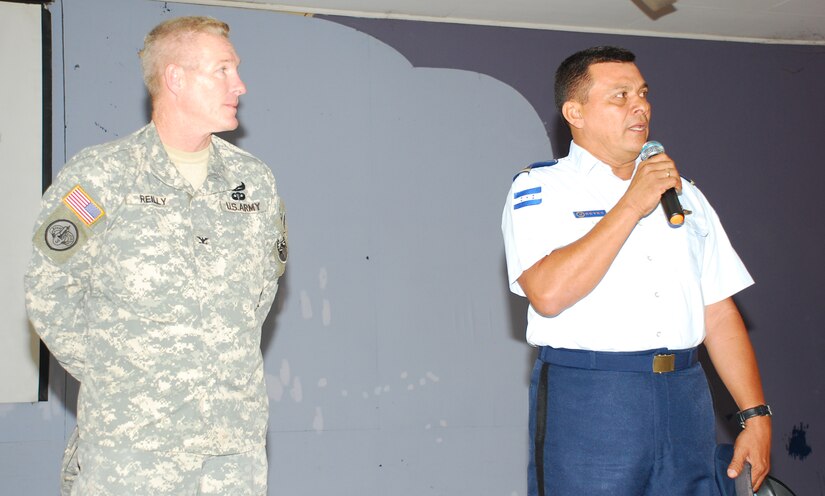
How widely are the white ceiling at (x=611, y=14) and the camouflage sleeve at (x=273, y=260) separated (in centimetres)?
207

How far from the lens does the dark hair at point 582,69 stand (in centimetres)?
247

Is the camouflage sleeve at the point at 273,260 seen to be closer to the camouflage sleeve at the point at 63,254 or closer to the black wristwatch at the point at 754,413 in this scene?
the camouflage sleeve at the point at 63,254

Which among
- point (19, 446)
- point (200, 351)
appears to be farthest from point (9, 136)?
point (200, 351)

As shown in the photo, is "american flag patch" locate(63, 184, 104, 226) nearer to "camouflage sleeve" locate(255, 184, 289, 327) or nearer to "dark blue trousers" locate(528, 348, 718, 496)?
"camouflage sleeve" locate(255, 184, 289, 327)

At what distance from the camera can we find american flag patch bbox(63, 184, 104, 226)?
6.74ft

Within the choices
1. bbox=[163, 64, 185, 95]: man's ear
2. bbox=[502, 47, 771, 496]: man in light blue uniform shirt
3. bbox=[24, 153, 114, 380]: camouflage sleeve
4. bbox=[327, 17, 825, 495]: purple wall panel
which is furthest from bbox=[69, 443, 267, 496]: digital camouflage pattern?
bbox=[327, 17, 825, 495]: purple wall panel

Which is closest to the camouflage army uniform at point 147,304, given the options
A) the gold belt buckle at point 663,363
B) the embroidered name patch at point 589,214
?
the embroidered name patch at point 589,214

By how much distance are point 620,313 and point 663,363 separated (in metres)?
0.16

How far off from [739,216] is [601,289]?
2971mm

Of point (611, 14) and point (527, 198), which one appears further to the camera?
point (611, 14)

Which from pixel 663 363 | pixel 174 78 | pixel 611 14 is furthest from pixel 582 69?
pixel 611 14

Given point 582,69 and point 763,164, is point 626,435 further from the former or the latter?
point 763,164

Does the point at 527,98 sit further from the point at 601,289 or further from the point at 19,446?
the point at 19,446

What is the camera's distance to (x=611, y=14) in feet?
14.7
